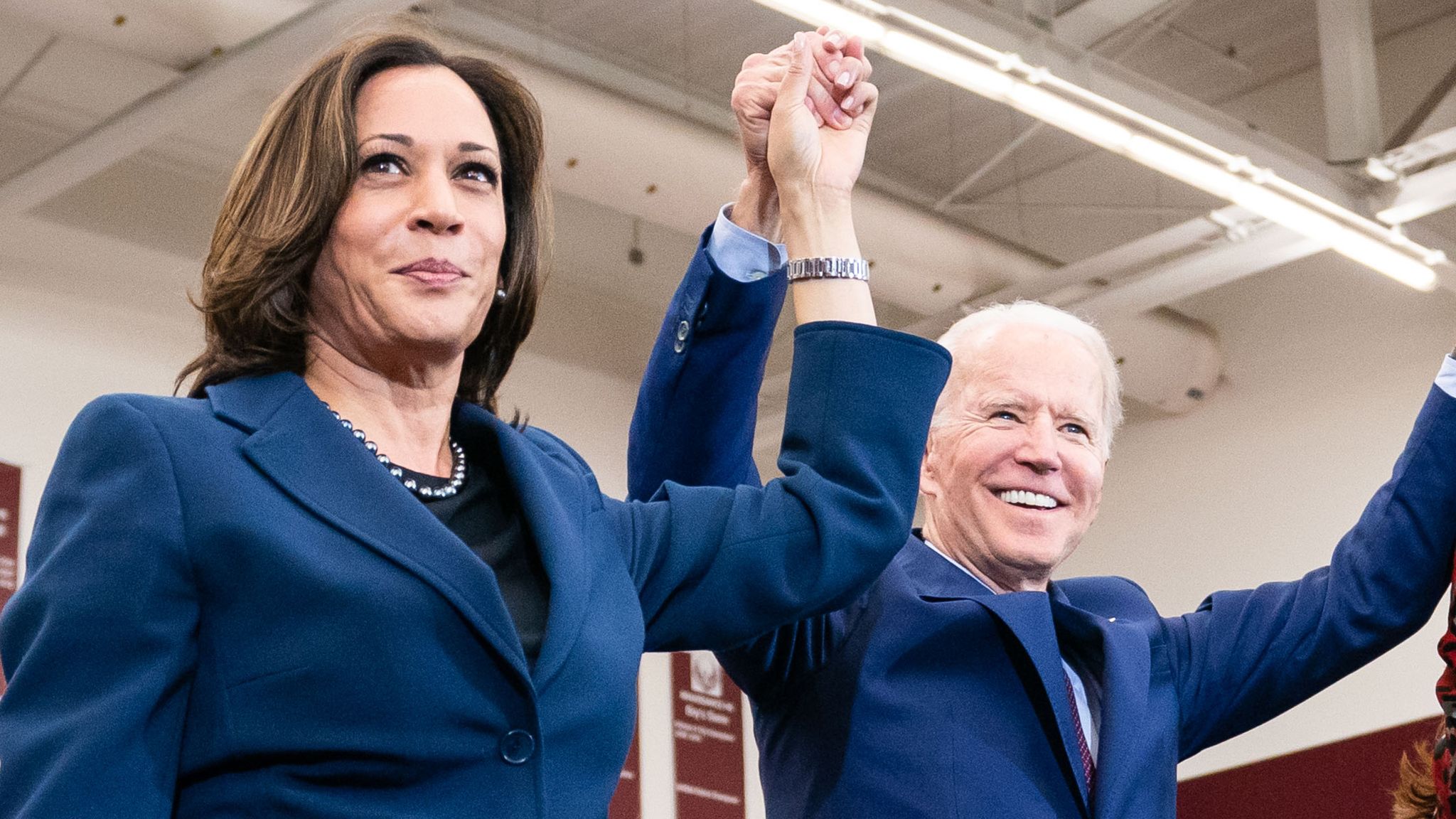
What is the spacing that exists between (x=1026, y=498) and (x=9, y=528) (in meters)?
5.28

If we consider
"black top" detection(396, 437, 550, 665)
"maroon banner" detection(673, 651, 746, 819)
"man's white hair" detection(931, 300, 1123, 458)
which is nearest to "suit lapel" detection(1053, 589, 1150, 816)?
"man's white hair" detection(931, 300, 1123, 458)

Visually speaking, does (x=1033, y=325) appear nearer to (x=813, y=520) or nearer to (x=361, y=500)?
(x=813, y=520)

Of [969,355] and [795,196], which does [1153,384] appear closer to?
[969,355]

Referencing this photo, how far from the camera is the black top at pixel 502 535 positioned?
62.0 inches

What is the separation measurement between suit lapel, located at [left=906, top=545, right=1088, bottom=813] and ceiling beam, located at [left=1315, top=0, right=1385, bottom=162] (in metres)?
5.21

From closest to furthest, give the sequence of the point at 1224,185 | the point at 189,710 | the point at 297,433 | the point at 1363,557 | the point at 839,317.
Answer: the point at 189,710
the point at 297,433
the point at 839,317
the point at 1363,557
the point at 1224,185

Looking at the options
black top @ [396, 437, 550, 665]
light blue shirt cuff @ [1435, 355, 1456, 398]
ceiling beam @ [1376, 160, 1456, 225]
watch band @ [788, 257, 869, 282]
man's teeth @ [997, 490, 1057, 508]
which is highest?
ceiling beam @ [1376, 160, 1456, 225]

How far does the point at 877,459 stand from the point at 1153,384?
7558 millimetres

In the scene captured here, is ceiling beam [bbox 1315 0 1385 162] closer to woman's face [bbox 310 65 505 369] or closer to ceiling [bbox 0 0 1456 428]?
ceiling [bbox 0 0 1456 428]

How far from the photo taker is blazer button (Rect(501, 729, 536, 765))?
1.47 meters

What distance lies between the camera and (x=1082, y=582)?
2648 mm

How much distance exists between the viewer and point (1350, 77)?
7121 millimetres

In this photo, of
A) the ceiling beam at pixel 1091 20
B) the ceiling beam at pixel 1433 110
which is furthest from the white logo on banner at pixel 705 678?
the ceiling beam at pixel 1433 110

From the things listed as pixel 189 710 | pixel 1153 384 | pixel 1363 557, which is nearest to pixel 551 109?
pixel 1153 384
